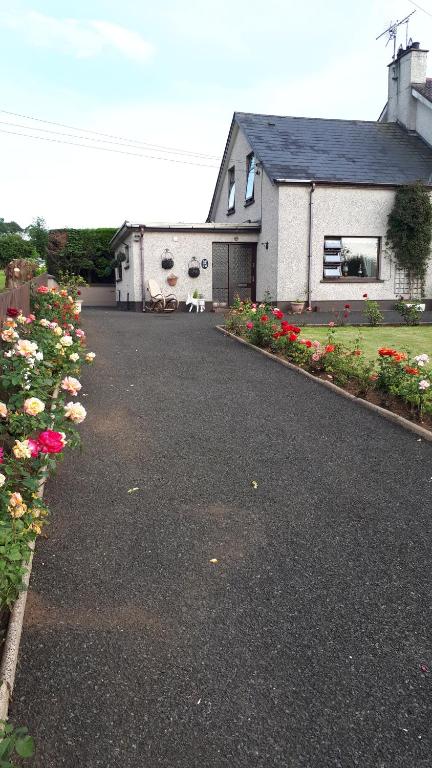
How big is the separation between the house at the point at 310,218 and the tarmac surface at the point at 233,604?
1353 centimetres

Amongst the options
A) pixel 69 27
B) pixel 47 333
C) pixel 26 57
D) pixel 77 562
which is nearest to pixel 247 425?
pixel 47 333

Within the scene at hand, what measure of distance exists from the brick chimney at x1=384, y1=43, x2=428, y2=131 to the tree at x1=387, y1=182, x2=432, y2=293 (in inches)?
202

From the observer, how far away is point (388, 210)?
18484 mm

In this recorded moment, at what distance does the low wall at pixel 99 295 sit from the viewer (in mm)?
28734

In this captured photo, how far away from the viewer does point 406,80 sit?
69.8ft

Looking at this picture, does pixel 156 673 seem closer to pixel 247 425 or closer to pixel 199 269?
pixel 247 425

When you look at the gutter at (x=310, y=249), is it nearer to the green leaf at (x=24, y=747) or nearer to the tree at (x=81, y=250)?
the tree at (x=81, y=250)

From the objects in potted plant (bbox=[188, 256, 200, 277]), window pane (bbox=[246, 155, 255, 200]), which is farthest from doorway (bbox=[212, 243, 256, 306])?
window pane (bbox=[246, 155, 255, 200])

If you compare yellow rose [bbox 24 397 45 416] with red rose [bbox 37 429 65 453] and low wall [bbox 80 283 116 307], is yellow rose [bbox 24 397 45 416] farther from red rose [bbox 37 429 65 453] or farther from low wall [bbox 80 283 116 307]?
low wall [bbox 80 283 116 307]

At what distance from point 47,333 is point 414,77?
20.9 meters

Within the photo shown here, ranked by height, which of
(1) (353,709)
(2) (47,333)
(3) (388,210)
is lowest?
(1) (353,709)

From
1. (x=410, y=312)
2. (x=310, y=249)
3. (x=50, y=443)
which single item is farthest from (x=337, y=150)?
(x=50, y=443)

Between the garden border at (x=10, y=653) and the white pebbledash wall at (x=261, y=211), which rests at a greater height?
the white pebbledash wall at (x=261, y=211)

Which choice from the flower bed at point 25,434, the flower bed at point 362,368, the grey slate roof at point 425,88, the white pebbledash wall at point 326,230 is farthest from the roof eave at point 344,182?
the flower bed at point 25,434
